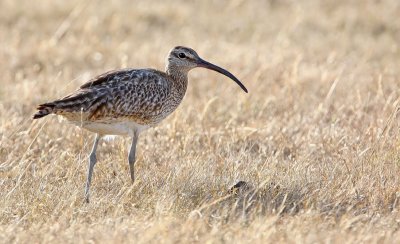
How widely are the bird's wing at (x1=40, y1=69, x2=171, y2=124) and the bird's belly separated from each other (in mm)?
58

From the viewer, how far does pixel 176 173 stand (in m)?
7.73

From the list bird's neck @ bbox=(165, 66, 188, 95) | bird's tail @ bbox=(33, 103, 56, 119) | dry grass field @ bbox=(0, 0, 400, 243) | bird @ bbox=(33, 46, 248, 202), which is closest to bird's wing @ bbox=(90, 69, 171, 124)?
bird @ bbox=(33, 46, 248, 202)

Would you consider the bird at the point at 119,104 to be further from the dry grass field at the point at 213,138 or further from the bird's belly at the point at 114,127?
the dry grass field at the point at 213,138

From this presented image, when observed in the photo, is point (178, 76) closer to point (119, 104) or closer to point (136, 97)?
point (136, 97)

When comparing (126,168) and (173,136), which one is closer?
(126,168)

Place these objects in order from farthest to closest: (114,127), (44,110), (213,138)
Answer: (213,138), (114,127), (44,110)

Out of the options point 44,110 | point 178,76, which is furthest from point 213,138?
point 44,110

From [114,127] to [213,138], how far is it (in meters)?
1.97

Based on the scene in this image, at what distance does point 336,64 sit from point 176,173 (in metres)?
6.49

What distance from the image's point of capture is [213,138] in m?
9.59

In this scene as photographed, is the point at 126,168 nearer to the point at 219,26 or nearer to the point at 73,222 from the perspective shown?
the point at 73,222

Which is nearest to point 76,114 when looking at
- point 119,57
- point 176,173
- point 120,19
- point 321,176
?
point 176,173

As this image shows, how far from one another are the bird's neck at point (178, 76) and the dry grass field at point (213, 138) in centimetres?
58

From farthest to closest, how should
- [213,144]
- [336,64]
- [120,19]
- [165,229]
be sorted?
[120,19] < [336,64] < [213,144] < [165,229]
